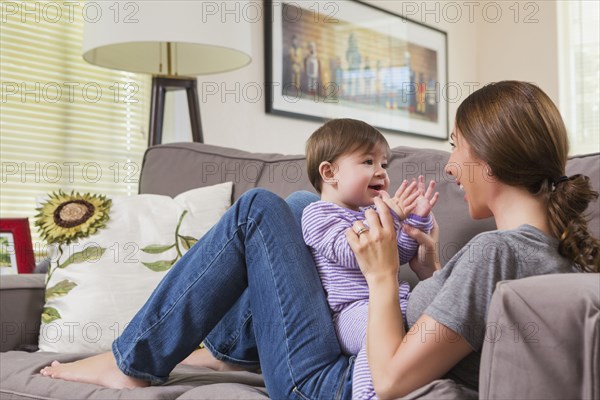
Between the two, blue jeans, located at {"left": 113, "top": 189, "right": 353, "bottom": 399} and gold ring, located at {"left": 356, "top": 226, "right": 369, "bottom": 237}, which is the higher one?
gold ring, located at {"left": 356, "top": 226, "right": 369, "bottom": 237}

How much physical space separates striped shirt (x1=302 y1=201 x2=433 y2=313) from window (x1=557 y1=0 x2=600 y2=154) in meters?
3.50

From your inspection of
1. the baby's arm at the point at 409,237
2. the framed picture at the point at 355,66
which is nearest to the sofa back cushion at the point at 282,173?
the baby's arm at the point at 409,237

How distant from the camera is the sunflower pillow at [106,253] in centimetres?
192

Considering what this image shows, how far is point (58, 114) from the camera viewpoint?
3057 millimetres

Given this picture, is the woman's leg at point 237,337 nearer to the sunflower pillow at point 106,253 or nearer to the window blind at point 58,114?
the sunflower pillow at point 106,253

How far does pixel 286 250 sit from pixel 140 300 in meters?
0.62

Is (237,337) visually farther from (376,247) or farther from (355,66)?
(355,66)

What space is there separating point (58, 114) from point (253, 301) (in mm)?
1846

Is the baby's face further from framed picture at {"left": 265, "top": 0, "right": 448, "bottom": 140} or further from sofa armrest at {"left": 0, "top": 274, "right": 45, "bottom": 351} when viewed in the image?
framed picture at {"left": 265, "top": 0, "right": 448, "bottom": 140}

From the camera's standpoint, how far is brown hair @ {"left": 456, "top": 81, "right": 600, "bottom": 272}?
120 centimetres

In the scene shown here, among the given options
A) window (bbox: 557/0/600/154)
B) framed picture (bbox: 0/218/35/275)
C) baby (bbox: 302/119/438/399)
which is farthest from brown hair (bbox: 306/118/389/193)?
window (bbox: 557/0/600/154)

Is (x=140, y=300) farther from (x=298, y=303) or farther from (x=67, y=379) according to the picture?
(x=298, y=303)

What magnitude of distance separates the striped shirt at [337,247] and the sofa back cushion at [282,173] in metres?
0.14

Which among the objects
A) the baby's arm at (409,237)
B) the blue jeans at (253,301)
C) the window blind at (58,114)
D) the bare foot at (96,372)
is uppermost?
the window blind at (58,114)
